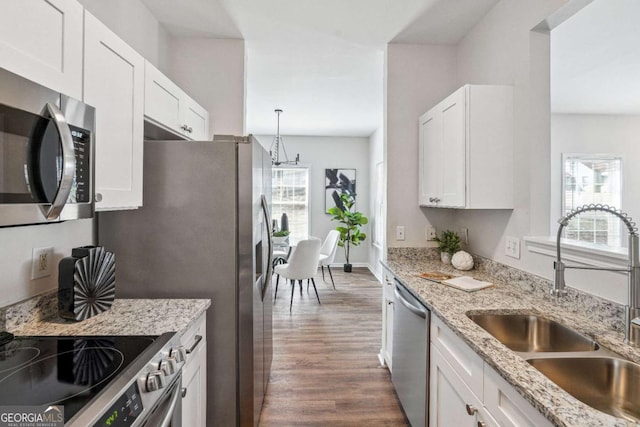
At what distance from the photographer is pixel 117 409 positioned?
0.82 meters

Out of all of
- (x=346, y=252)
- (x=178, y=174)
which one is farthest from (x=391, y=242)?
(x=346, y=252)

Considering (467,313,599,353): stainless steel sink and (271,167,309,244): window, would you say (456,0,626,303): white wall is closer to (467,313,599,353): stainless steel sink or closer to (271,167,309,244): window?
(467,313,599,353): stainless steel sink

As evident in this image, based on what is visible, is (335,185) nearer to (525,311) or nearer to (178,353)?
(525,311)

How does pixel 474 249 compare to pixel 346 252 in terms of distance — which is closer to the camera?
pixel 474 249

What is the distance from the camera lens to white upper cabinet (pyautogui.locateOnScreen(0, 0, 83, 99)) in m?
0.87

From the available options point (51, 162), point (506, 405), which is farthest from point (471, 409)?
point (51, 162)

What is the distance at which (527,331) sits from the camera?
4.85ft

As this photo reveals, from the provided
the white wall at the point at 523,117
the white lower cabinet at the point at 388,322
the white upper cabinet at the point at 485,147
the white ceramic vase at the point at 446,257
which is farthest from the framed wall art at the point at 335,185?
the white upper cabinet at the point at 485,147

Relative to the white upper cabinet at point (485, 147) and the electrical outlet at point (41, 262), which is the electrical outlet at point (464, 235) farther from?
the electrical outlet at point (41, 262)

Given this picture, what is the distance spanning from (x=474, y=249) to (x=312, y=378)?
5.09ft

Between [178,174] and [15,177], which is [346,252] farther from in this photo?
[15,177]

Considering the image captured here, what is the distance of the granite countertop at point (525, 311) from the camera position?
80cm

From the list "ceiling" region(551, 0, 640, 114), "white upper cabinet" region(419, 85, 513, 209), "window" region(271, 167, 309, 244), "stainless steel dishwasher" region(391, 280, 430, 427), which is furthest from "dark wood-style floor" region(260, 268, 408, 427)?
"ceiling" region(551, 0, 640, 114)

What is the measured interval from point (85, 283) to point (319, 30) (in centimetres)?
223
